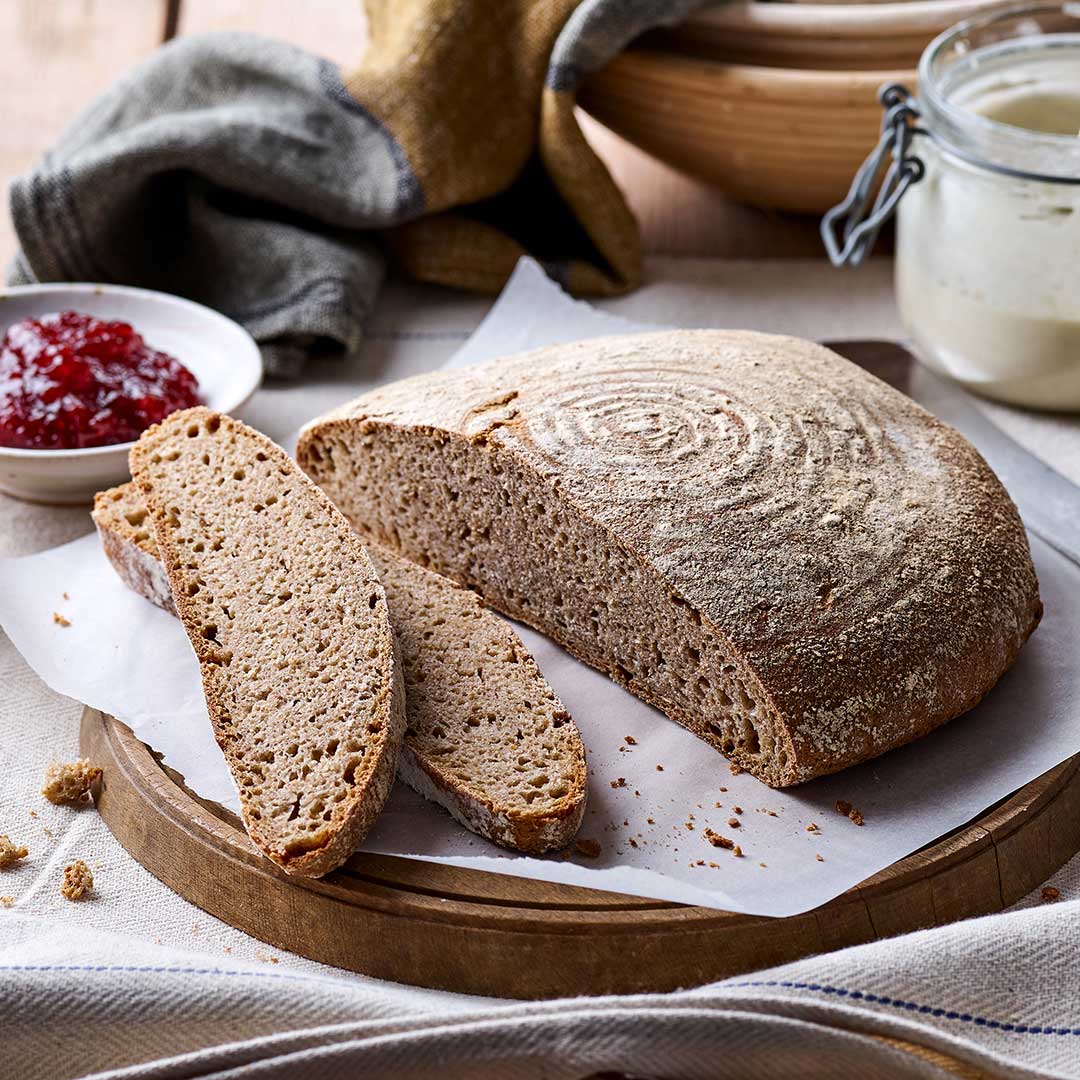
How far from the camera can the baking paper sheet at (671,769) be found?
104 inches

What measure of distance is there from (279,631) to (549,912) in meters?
0.87

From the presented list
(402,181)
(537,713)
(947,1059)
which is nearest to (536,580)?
(537,713)

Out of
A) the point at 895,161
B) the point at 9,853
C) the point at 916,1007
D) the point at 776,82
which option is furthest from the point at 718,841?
the point at 776,82

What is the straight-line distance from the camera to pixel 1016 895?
8.98 feet

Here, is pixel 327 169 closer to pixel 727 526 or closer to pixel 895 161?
pixel 895 161

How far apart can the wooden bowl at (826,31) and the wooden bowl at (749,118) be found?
5cm

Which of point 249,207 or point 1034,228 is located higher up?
point 1034,228

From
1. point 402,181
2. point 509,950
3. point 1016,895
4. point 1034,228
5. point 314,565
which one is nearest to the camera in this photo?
point 509,950

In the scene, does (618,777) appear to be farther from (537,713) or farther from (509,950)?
(509,950)

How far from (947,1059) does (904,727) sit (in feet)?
2.37

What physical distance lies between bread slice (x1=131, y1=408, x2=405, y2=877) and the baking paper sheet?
12cm

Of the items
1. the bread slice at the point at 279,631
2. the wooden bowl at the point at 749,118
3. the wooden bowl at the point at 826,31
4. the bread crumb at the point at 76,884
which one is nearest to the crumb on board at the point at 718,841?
the bread slice at the point at 279,631

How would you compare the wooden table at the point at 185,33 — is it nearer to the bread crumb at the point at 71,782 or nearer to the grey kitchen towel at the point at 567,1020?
the bread crumb at the point at 71,782

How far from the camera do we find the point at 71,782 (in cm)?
299
